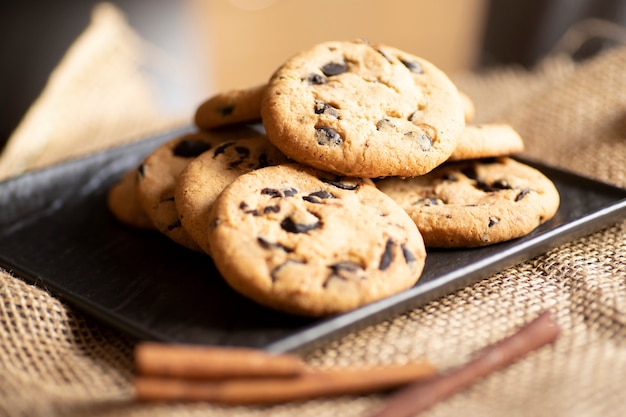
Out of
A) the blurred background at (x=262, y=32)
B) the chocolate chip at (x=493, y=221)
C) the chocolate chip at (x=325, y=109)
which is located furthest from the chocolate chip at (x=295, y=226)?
the blurred background at (x=262, y=32)

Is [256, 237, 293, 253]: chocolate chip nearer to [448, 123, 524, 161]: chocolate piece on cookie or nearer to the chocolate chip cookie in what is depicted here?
the chocolate chip cookie

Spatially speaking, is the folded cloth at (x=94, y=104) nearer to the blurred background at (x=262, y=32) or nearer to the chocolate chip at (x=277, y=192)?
the blurred background at (x=262, y=32)

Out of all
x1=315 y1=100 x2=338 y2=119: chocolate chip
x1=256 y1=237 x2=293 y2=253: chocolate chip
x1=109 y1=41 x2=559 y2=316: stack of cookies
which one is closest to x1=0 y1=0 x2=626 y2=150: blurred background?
x1=109 y1=41 x2=559 y2=316: stack of cookies

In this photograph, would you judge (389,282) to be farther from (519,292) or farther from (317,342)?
(519,292)

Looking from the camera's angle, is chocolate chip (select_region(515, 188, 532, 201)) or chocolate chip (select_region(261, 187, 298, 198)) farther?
chocolate chip (select_region(515, 188, 532, 201))

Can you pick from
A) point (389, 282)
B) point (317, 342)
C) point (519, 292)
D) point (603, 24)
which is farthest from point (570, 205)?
point (603, 24)

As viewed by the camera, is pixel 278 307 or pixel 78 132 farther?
pixel 78 132

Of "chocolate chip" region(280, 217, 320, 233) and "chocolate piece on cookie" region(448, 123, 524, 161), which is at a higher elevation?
"chocolate piece on cookie" region(448, 123, 524, 161)
